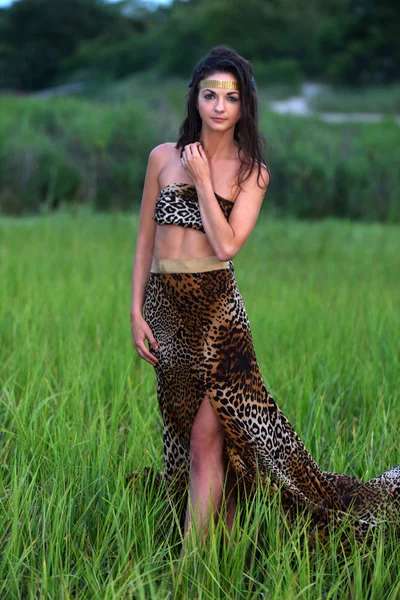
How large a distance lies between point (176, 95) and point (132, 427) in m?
17.7

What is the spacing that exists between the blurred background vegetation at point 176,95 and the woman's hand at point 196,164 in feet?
1.06

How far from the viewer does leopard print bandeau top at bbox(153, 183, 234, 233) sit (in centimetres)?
183

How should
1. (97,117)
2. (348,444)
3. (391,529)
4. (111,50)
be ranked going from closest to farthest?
(391,529) → (348,444) → (97,117) → (111,50)

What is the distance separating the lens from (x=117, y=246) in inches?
278

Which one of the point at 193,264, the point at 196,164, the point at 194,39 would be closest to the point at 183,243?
the point at 193,264

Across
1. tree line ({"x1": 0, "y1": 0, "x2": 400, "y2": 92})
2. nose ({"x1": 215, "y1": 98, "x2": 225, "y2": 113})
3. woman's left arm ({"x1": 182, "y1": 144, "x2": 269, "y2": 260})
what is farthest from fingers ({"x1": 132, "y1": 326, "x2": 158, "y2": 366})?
tree line ({"x1": 0, "y1": 0, "x2": 400, "y2": 92})

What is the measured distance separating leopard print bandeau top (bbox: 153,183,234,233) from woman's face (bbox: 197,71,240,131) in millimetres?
151

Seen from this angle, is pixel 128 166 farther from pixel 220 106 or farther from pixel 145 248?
pixel 220 106

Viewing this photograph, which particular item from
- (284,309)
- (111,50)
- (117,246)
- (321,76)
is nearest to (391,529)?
(284,309)

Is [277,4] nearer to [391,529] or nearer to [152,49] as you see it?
[152,49]

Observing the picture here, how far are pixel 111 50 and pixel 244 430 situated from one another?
31770 millimetres

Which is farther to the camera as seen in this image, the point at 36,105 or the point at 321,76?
the point at 321,76

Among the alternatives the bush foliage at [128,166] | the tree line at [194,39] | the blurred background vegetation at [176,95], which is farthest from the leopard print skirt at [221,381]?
the tree line at [194,39]

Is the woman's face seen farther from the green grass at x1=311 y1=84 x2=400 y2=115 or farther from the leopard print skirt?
the green grass at x1=311 y1=84 x2=400 y2=115
